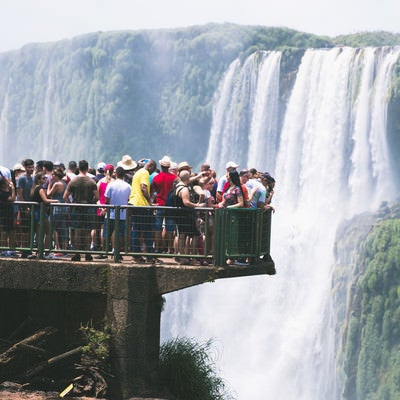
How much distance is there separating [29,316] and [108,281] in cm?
148

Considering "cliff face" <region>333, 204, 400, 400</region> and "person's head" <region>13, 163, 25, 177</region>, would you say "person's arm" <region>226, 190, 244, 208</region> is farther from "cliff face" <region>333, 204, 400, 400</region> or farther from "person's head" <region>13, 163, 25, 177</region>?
"cliff face" <region>333, 204, 400, 400</region>

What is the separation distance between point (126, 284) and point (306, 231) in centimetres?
5946

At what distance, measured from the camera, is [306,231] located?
252 feet

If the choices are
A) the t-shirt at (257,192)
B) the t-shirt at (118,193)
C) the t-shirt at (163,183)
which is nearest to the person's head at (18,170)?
the t-shirt at (118,193)

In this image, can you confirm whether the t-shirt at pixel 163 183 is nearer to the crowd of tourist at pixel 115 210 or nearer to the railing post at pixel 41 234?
the crowd of tourist at pixel 115 210

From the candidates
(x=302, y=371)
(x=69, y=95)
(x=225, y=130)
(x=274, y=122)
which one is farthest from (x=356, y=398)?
(x=69, y=95)

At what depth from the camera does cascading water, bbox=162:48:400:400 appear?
69438mm

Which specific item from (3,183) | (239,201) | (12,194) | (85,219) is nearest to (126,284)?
(85,219)

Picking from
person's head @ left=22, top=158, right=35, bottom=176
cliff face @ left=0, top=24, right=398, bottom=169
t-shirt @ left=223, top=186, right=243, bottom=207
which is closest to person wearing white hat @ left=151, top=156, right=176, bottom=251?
t-shirt @ left=223, top=186, right=243, bottom=207

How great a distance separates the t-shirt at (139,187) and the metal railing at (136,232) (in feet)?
2.39

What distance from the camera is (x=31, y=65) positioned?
120375 millimetres

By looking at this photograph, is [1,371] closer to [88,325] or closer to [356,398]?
[88,325]

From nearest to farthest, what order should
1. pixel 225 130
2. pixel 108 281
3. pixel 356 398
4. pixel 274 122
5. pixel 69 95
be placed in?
pixel 108 281 → pixel 356 398 → pixel 274 122 → pixel 225 130 → pixel 69 95

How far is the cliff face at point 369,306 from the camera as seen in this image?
64.7 meters
